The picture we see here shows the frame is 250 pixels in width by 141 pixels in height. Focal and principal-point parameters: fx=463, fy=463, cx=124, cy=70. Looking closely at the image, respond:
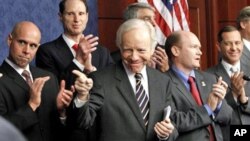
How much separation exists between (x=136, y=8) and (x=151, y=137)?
54.3 inches

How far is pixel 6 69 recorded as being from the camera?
242cm

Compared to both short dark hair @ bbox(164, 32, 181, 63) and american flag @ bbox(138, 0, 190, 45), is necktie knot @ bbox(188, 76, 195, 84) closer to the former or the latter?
short dark hair @ bbox(164, 32, 181, 63)

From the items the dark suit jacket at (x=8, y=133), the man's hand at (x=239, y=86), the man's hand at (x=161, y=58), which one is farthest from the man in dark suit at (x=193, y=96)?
the dark suit jacket at (x=8, y=133)

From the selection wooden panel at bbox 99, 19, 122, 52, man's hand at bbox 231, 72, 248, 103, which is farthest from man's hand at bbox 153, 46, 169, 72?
wooden panel at bbox 99, 19, 122, 52

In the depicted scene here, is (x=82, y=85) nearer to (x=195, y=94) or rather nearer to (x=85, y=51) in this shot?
(x=85, y=51)

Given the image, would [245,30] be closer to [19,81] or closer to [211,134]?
[211,134]

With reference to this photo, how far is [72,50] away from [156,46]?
0.71 metres

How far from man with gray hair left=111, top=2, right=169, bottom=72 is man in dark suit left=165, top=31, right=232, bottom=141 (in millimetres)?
133

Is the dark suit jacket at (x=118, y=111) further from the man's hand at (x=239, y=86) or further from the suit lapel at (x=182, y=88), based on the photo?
the man's hand at (x=239, y=86)

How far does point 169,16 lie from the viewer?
4469 mm

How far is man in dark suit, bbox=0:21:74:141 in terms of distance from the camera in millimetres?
2290

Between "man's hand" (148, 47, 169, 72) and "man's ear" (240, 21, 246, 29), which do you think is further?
"man's ear" (240, 21, 246, 29)

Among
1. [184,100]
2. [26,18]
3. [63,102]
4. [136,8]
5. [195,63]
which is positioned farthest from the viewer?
[26,18]

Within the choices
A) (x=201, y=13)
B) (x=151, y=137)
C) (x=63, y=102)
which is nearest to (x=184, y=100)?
(x=151, y=137)
